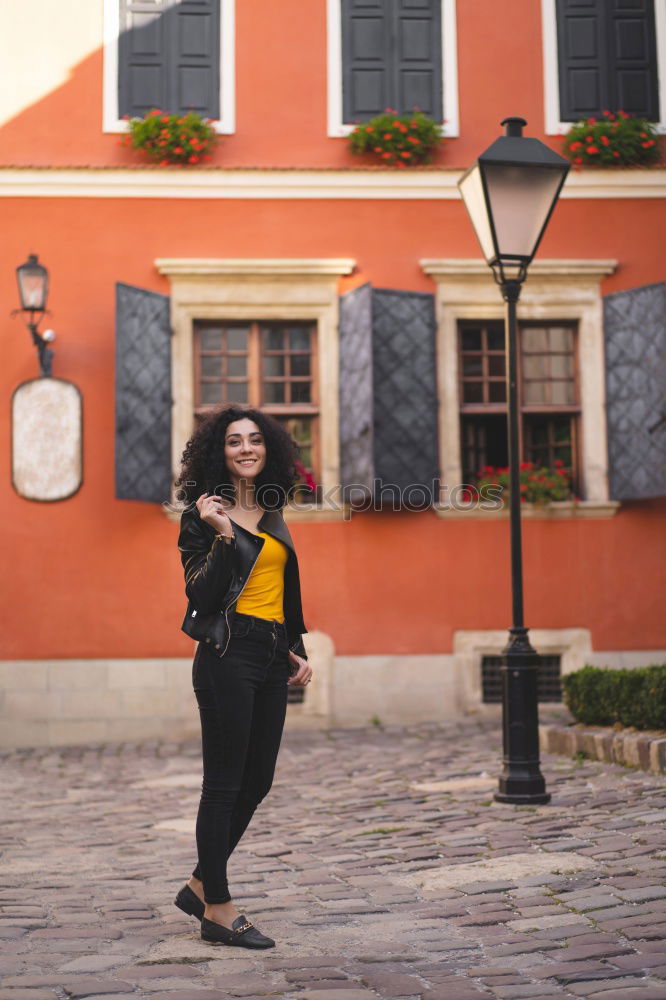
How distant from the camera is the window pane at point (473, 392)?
36.7 ft

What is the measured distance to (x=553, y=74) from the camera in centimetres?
1120

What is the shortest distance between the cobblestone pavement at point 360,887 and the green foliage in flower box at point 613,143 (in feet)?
18.4

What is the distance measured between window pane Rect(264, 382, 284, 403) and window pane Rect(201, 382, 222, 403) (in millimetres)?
412

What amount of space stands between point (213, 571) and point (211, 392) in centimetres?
719

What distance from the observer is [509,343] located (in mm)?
7074

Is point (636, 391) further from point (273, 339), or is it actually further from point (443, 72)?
point (443, 72)

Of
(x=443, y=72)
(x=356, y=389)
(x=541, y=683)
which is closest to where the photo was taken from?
(x=356, y=389)

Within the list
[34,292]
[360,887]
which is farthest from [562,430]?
[360,887]

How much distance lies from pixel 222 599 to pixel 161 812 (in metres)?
3.37

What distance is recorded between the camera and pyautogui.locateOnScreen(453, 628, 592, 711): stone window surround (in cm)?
1077

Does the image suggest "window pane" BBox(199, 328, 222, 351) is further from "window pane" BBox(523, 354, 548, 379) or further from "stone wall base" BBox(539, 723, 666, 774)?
"stone wall base" BBox(539, 723, 666, 774)

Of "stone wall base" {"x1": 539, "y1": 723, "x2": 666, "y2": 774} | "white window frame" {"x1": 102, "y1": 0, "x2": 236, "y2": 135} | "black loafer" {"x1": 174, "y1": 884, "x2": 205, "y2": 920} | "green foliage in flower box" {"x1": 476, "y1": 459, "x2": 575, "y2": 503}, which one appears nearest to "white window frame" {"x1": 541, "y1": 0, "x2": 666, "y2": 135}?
"white window frame" {"x1": 102, "y1": 0, "x2": 236, "y2": 135}

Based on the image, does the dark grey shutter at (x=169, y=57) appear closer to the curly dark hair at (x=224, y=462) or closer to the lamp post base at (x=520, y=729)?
the lamp post base at (x=520, y=729)

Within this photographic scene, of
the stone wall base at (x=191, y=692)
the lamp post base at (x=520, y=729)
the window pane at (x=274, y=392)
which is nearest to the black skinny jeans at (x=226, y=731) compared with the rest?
the lamp post base at (x=520, y=729)
